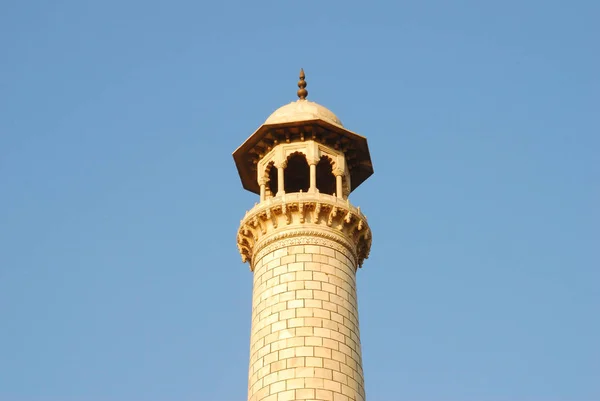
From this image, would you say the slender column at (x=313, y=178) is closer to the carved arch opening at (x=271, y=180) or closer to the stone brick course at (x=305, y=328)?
the carved arch opening at (x=271, y=180)

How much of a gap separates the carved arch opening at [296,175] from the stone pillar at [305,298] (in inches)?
109

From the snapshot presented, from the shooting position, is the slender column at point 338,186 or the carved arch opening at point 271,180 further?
the carved arch opening at point 271,180

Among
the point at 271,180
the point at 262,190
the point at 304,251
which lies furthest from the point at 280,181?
the point at 304,251

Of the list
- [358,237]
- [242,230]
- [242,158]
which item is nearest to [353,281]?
[358,237]

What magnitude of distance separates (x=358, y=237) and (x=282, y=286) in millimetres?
2743

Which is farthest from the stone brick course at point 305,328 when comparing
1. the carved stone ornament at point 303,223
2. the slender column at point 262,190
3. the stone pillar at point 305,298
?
the slender column at point 262,190

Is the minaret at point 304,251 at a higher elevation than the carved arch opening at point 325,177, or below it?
below

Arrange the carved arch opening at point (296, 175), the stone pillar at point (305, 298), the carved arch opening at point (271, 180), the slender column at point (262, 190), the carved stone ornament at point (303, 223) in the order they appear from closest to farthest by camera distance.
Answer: the stone pillar at point (305, 298) → the carved stone ornament at point (303, 223) → the slender column at point (262, 190) → the carved arch opening at point (271, 180) → the carved arch opening at point (296, 175)

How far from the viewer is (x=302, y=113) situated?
27.5 metres

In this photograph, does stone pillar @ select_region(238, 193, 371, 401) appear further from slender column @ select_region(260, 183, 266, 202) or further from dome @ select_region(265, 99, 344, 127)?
dome @ select_region(265, 99, 344, 127)

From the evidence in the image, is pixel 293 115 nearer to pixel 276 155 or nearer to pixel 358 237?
pixel 276 155

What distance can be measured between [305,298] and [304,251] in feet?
4.33

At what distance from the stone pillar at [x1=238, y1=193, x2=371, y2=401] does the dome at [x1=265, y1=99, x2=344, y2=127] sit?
2.34 meters

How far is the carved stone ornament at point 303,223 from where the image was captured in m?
25.7
